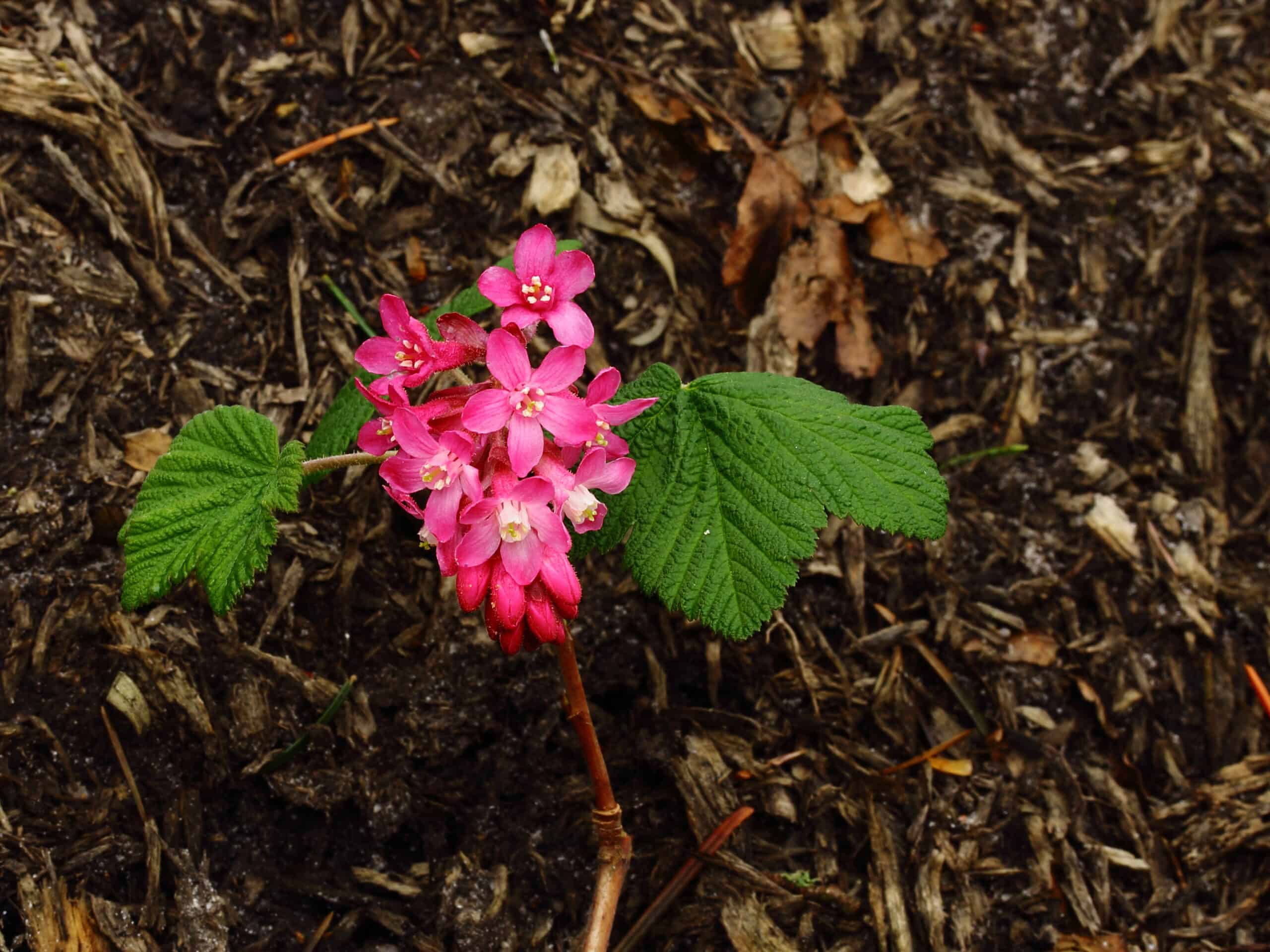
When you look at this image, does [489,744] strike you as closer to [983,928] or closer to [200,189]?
[983,928]

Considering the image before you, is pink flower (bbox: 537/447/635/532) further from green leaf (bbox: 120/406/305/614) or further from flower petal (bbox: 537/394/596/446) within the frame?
green leaf (bbox: 120/406/305/614)

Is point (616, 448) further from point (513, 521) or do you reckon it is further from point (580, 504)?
point (513, 521)

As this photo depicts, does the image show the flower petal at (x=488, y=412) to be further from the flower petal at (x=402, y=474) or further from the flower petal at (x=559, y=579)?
the flower petal at (x=559, y=579)

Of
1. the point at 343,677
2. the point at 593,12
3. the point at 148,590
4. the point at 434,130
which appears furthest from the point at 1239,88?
the point at 148,590

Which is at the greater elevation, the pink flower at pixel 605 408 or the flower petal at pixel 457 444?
the pink flower at pixel 605 408

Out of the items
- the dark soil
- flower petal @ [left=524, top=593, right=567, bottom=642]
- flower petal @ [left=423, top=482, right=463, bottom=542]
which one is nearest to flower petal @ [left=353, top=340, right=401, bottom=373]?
flower petal @ [left=423, top=482, right=463, bottom=542]

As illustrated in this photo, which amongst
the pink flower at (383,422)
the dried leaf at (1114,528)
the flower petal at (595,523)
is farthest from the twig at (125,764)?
the dried leaf at (1114,528)
